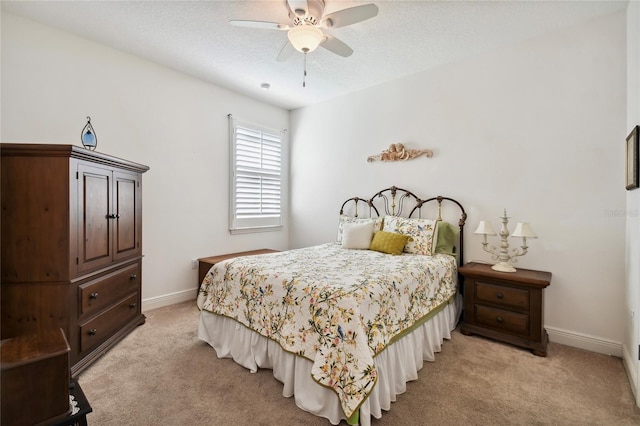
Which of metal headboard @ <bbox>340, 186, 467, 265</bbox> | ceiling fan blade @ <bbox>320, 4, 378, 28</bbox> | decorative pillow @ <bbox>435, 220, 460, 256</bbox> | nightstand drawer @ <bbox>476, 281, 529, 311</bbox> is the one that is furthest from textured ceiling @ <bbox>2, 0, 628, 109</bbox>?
nightstand drawer @ <bbox>476, 281, 529, 311</bbox>

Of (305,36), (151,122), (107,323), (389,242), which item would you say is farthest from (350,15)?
(107,323)

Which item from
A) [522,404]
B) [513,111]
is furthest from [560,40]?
[522,404]

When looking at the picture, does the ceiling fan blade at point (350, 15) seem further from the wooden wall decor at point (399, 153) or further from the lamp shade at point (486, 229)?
the lamp shade at point (486, 229)

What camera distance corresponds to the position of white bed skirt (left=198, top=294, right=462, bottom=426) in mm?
1718

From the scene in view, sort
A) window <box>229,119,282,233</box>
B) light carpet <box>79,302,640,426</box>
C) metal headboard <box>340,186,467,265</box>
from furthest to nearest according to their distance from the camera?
window <box>229,119,282,233</box>
metal headboard <box>340,186,467,265</box>
light carpet <box>79,302,640,426</box>

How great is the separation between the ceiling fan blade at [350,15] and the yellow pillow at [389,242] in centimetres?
198

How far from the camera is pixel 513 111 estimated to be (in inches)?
117

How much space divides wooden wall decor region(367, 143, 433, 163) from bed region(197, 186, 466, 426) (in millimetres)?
719

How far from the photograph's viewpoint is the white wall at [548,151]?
251cm

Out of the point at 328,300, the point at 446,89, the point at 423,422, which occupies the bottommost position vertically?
the point at 423,422

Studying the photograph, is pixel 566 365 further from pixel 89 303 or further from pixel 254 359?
pixel 89 303

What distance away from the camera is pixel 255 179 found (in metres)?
4.54

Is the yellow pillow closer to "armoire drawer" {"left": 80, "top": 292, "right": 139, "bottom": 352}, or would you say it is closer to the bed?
the bed

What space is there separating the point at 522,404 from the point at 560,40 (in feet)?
9.86
